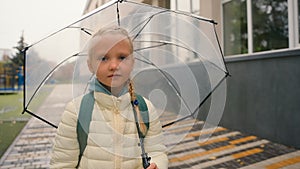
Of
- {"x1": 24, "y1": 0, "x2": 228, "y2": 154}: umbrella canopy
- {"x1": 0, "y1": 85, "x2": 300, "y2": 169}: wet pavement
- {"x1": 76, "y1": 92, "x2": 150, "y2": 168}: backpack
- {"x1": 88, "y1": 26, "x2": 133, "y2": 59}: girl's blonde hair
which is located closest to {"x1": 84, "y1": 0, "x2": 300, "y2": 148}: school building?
{"x1": 0, "y1": 85, "x2": 300, "y2": 169}: wet pavement

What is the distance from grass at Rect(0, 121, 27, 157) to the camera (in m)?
4.91

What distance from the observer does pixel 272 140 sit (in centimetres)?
465

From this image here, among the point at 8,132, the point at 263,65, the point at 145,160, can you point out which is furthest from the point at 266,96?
the point at 8,132

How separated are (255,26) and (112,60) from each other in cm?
502

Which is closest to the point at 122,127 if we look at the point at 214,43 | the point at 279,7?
the point at 214,43

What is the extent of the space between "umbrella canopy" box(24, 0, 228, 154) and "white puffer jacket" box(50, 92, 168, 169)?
0.19 metres

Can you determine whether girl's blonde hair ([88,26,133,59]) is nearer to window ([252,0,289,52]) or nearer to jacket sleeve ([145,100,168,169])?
jacket sleeve ([145,100,168,169])

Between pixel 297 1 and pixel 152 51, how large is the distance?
3635 millimetres

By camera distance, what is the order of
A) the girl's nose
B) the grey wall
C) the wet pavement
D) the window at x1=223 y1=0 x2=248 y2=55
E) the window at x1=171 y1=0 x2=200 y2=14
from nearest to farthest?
the girl's nose < the wet pavement < the grey wall < the window at x1=223 y1=0 x2=248 y2=55 < the window at x1=171 y1=0 x2=200 y2=14

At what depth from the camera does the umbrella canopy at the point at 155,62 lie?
1.41m

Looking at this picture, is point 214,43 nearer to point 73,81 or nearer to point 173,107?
point 173,107

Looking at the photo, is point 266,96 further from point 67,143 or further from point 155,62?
point 67,143

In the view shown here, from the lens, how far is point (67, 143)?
4.09 feet

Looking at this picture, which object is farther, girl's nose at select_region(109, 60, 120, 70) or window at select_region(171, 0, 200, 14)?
window at select_region(171, 0, 200, 14)
